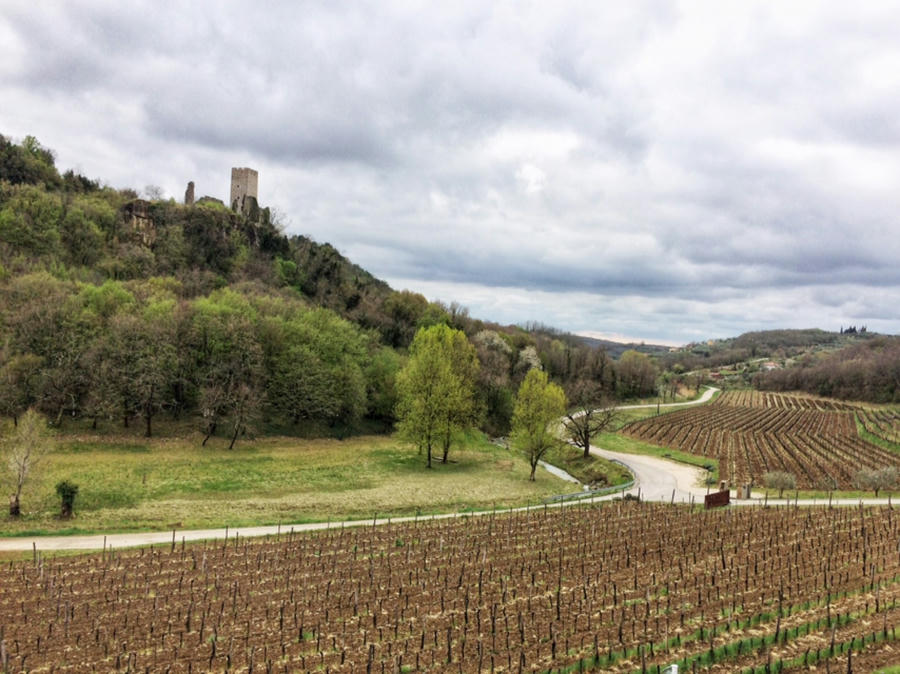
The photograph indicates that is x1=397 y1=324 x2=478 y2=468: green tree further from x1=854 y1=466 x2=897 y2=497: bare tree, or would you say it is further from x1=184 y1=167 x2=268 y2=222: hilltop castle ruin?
x1=184 y1=167 x2=268 y2=222: hilltop castle ruin

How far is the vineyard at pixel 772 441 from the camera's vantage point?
52.5 meters

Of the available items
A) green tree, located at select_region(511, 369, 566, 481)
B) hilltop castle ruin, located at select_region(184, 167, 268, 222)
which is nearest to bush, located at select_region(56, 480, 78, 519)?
green tree, located at select_region(511, 369, 566, 481)

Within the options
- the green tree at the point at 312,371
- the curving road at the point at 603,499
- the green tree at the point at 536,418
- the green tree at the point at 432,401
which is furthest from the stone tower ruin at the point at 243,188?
the curving road at the point at 603,499

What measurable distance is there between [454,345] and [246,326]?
23871 millimetres

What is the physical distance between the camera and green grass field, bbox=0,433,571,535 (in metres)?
30.5

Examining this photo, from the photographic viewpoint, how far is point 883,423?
9912 cm

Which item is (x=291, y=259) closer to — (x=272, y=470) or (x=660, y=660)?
(x=272, y=470)

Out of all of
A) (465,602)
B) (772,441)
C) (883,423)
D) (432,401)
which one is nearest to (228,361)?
(432,401)

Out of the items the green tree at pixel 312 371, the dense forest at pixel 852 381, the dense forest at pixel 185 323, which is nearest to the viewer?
the dense forest at pixel 185 323

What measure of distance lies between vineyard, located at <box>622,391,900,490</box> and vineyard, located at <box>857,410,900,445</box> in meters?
2.50

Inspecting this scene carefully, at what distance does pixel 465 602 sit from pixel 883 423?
4479 inches

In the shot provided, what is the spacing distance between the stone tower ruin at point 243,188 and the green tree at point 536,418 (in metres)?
84.7

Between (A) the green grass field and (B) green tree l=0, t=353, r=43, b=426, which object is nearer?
(A) the green grass field

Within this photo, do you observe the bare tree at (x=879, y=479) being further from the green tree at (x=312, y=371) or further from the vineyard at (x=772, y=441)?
the green tree at (x=312, y=371)
